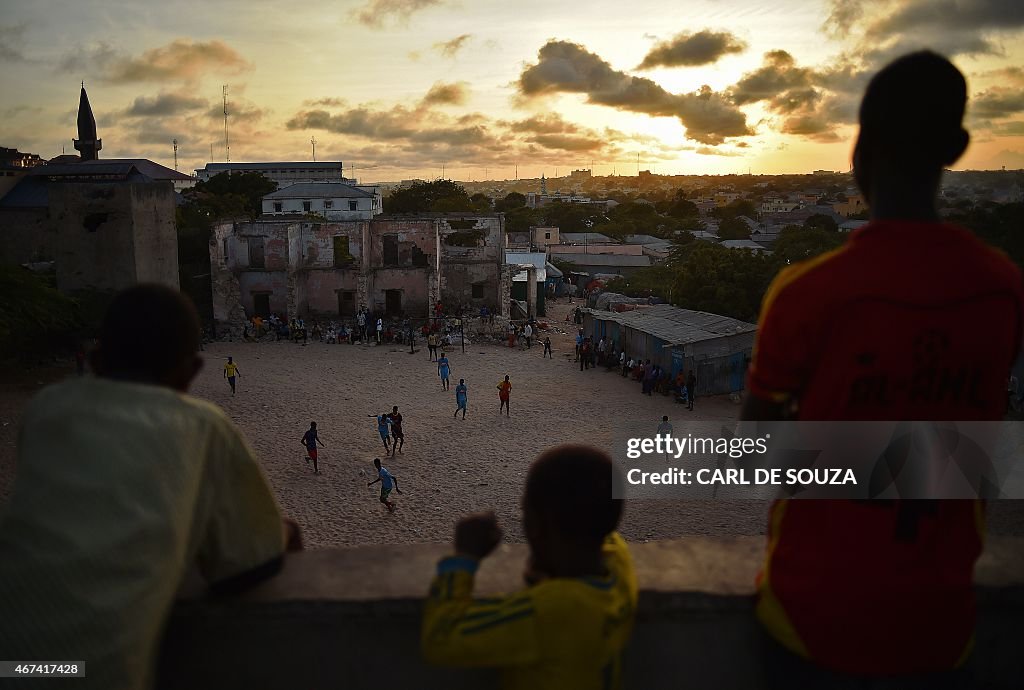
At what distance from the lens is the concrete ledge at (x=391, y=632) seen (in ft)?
6.84

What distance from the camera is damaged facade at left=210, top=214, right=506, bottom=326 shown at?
3042cm

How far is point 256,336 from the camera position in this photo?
28188mm

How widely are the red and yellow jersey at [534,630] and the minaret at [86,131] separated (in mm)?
69215

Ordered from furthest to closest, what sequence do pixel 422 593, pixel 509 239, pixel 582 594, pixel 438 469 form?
pixel 509 239, pixel 438 469, pixel 422 593, pixel 582 594

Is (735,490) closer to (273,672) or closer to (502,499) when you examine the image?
(502,499)

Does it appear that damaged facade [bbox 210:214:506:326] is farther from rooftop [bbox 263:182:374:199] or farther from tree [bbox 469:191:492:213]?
rooftop [bbox 263:182:374:199]

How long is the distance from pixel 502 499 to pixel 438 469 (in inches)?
79.9

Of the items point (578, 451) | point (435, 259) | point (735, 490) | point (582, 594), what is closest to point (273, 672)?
point (582, 594)

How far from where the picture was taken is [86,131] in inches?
2355

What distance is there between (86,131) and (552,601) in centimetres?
6987

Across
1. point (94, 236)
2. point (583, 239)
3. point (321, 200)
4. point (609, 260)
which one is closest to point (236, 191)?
point (321, 200)

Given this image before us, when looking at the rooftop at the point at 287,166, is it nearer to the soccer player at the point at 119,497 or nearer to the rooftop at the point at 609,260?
the rooftop at the point at 609,260

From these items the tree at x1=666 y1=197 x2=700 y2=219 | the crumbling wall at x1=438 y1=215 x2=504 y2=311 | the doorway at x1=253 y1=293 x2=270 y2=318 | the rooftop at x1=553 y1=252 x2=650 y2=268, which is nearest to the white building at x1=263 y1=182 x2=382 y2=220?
the rooftop at x1=553 y1=252 x2=650 y2=268

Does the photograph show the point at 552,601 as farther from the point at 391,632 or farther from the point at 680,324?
the point at 680,324
